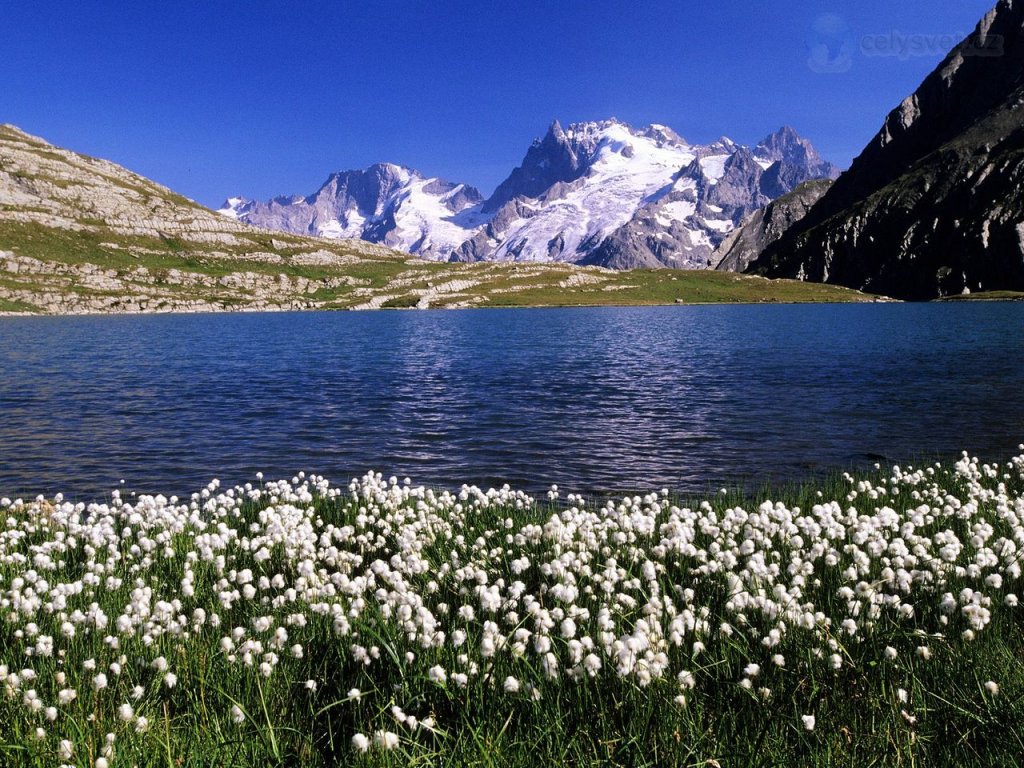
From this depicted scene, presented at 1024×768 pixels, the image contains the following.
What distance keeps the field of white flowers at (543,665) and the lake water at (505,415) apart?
1186cm

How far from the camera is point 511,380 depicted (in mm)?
46562

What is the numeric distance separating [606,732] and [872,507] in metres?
10.8

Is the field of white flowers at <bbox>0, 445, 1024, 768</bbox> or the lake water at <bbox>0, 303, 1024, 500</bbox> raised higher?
the field of white flowers at <bbox>0, 445, 1024, 768</bbox>

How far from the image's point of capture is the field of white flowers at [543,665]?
532 centimetres

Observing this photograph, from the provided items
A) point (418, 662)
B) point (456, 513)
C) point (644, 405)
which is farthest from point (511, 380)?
point (418, 662)

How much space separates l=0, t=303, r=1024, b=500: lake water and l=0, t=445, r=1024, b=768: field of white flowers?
11857 mm

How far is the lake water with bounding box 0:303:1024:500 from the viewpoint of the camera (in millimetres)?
22906

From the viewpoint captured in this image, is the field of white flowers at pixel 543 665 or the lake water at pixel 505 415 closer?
the field of white flowers at pixel 543 665

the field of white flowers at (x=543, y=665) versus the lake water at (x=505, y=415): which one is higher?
the field of white flowers at (x=543, y=665)

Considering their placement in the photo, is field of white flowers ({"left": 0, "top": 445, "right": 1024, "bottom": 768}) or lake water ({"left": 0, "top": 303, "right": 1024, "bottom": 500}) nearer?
field of white flowers ({"left": 0, "top": 445, "right": 1024, "bottom": 768})

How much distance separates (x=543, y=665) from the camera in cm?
602

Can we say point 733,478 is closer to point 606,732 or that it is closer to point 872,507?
A: point 872,507

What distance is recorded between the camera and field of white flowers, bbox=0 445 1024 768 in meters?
5.32

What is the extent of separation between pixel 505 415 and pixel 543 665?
26.9 meters
